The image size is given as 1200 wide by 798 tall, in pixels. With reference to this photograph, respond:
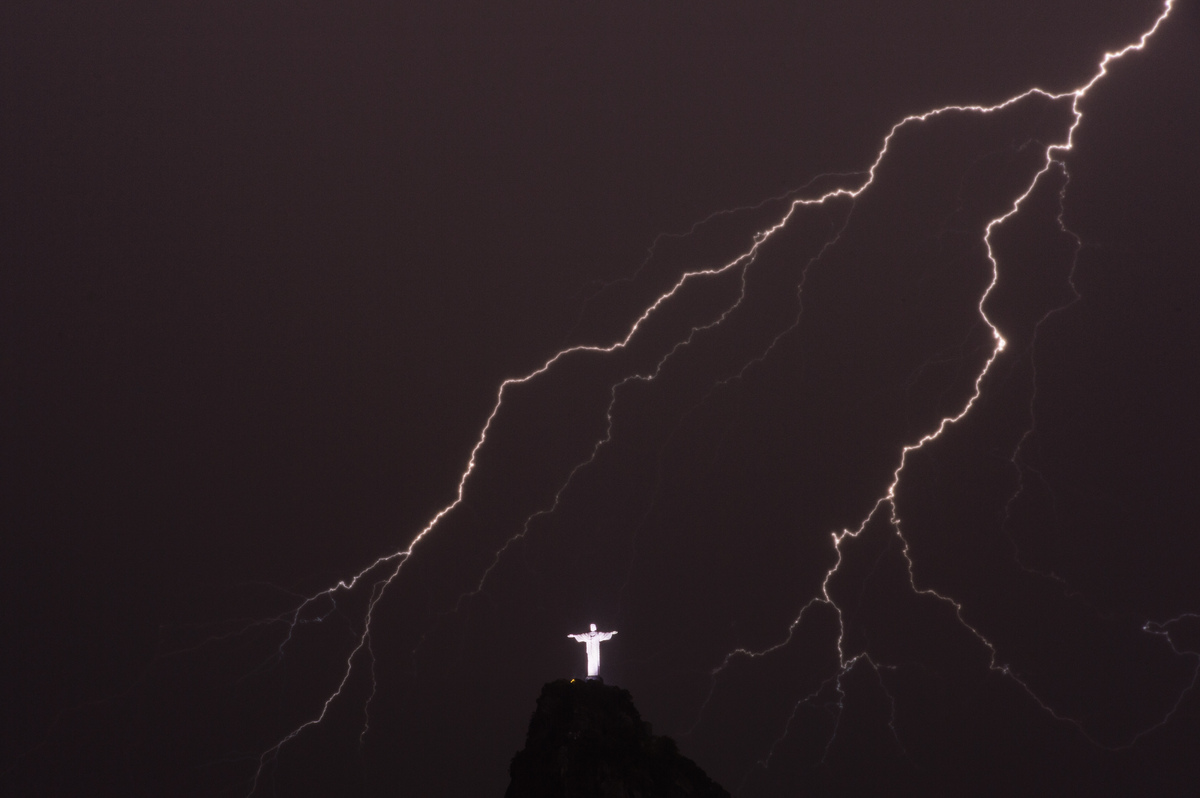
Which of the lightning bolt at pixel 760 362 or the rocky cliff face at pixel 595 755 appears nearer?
the rocky cliff face at pixel 595 755

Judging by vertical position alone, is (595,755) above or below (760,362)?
below

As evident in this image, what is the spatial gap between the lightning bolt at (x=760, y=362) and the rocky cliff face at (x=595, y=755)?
6.30 feet

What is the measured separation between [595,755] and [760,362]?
3.77 m

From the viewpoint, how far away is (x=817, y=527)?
720 cm

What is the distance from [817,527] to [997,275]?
2834mm

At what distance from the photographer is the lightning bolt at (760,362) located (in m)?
6.99

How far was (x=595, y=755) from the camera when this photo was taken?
502cm

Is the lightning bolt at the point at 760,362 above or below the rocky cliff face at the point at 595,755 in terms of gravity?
above

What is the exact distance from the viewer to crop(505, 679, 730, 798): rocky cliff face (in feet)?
16.2

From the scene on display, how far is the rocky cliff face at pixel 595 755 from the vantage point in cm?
493

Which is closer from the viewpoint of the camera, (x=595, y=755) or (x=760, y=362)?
(x=595, y=755)

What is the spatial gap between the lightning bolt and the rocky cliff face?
192 centimetres

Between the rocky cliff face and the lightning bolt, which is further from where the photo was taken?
the lightning bolt

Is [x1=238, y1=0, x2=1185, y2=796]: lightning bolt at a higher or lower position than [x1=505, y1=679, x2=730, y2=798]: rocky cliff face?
higher
